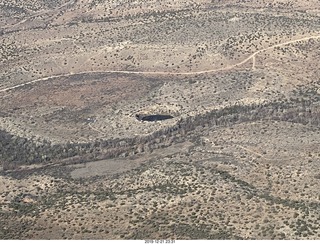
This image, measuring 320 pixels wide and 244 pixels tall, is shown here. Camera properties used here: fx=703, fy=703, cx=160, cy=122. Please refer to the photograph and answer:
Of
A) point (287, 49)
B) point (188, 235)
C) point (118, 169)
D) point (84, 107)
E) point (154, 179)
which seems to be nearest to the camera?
point (188, 235)

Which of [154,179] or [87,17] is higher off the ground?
[87,17]

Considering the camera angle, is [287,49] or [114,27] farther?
[114,27]

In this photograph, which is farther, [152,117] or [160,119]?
[152,117]

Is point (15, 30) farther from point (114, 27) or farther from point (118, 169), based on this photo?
point (118, 169)

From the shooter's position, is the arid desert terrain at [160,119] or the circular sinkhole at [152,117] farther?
the circular sinkhole at [152,117]

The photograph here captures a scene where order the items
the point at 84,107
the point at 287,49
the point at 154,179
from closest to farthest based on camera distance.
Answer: the point at 154,179, the point at 84,107, the point at 287,49

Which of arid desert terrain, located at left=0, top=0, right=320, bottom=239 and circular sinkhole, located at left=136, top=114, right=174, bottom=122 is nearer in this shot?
arid desert terrain, located at left=0, top=0, right=320, bottom=239

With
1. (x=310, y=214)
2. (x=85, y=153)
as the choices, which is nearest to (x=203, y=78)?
(x=85, y=153)

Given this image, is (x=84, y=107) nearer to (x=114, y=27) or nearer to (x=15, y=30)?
(x=114, y=27)

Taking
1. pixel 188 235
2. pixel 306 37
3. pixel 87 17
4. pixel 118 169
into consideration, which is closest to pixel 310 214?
pixel 188 235
